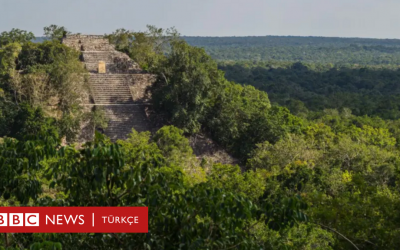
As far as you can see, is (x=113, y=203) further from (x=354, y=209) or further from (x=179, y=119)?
(x=179, y=119)

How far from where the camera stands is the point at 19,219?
5211 millimetres

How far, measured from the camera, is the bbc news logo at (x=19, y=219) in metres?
5.12

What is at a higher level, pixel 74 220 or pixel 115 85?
pixel 74 220

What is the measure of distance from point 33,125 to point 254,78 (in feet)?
200

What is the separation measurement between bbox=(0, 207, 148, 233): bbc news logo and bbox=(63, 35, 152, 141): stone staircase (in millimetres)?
14686

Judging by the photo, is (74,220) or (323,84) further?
(323,84)

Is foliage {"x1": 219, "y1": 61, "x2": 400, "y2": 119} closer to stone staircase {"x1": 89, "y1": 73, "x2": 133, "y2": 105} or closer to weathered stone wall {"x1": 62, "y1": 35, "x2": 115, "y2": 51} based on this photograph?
weathered stone wall {"x1": 62, "y1": 35, "x2": 115, "y2": 51}

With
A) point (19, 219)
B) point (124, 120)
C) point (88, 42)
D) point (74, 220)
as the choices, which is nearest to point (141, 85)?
point (124, 120)

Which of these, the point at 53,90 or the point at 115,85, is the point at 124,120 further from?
the point at 53,90

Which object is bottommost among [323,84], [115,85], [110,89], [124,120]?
[323,84]

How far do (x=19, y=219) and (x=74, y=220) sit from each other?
0.57 meters

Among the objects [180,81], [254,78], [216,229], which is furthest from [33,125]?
[254,78]

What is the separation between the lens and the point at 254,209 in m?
4.92

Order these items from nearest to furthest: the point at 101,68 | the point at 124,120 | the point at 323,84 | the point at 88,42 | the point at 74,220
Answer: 1. the point at 74,220
2. the point at 124,120
3. the point at 101,68
4. the point at 88,42
5. the point at 323,84
